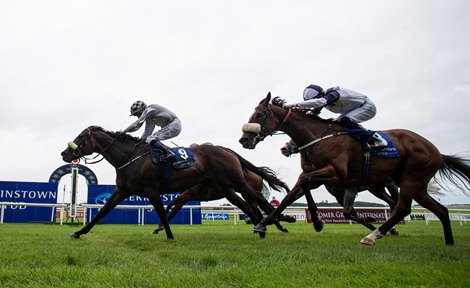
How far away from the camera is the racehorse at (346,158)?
17.7 feet

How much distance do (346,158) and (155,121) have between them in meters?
3.91

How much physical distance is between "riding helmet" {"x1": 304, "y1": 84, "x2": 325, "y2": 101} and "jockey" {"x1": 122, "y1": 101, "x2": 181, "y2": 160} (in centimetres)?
271

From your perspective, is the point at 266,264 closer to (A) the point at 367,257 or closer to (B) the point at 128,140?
(A) the point at 367,257

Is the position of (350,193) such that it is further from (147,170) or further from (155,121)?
(155,121)

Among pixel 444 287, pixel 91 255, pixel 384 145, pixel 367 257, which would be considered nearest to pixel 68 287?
pixel 91 255

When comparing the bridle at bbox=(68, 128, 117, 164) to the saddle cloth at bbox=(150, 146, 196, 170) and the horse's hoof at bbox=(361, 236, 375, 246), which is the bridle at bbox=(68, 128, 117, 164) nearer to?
the saddle cloth at bbox=(150, 146, 196, 170)

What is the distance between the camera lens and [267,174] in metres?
8.71

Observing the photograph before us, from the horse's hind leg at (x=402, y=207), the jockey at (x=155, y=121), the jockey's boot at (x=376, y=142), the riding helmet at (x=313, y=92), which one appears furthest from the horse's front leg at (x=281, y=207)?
the jockey at (x=155, y=121)

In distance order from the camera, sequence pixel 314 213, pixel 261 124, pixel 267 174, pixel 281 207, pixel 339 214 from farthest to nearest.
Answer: pixel 339 214 < pixel 267 174 < pixel 261 124 < pixel 314 213 < pixel 281 207

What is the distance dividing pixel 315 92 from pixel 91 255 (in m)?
4.01

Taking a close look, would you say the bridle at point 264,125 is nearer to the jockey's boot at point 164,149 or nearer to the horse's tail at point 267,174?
the jockey's boot at point 164,149

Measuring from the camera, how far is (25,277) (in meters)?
2.76

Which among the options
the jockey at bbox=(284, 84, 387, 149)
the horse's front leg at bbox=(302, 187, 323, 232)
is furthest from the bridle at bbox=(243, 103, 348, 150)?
the horse's front leg at bbox=(302, 187, 323, 232)

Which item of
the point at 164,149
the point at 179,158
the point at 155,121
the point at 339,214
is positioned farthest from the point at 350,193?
the point at 339,214
